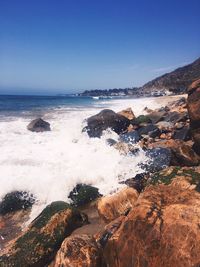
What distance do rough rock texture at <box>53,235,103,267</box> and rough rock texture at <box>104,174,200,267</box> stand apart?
0.26 m

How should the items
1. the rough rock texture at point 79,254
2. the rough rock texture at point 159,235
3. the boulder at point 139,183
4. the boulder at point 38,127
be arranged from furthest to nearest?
the boulder at point 38,127, the boulder at point 139,183, the rough rock texture at point 79,254, the rough rock texture at point 159,235

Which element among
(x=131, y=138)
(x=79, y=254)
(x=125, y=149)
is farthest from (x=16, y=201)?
(x=131, y=138)

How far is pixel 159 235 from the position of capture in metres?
3.70

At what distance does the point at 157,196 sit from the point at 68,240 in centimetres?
140

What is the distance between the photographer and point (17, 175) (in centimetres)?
865

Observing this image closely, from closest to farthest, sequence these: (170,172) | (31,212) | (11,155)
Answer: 1. (170,172)
2. (31,212)
3. (11,155)

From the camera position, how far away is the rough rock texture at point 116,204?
5891 millimetres

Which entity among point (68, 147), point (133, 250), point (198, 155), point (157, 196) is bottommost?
point (68, 147)

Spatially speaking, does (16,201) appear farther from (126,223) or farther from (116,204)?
(126,223)

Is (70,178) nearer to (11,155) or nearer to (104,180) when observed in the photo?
(104,180)

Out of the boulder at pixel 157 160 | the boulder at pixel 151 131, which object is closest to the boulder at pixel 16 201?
the boulder at pixel 157 160

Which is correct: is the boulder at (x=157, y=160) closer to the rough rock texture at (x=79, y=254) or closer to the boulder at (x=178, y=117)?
the rough rock texture at (x=79, y=254)

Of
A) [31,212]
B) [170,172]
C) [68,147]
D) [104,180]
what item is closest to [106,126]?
[68,147]

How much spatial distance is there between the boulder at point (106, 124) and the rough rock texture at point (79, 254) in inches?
378
